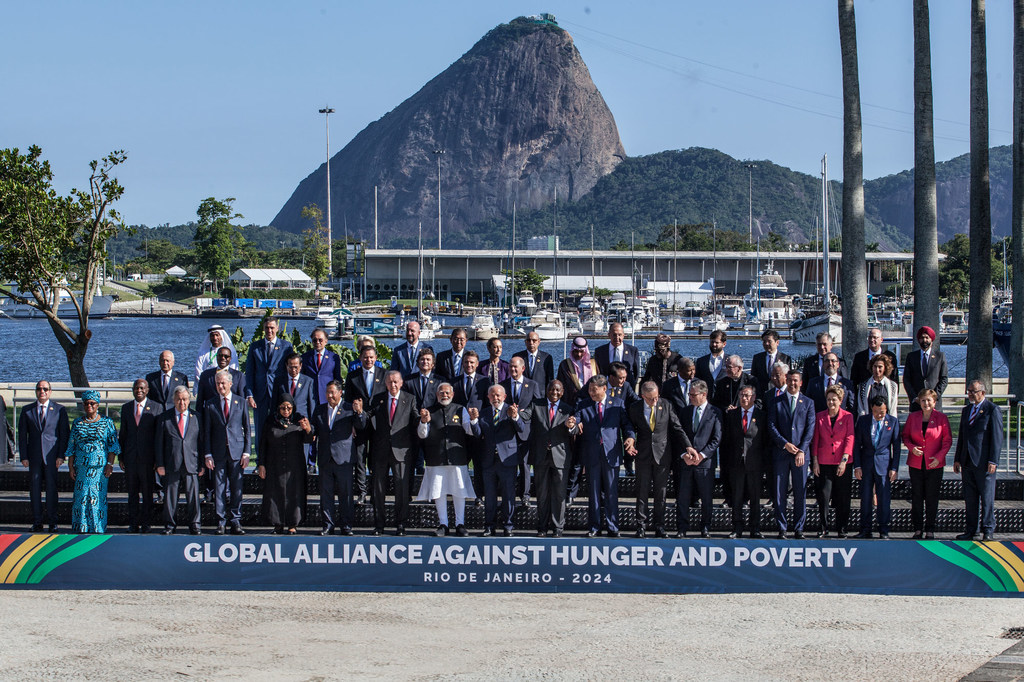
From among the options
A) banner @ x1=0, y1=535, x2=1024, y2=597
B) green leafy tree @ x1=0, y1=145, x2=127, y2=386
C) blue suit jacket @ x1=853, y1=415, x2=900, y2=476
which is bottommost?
banner @ x1=0, y1=535, x2=1024, y2=597

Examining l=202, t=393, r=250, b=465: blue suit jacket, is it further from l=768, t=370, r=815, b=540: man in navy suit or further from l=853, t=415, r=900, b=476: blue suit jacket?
l=853, t=415, r=900, b=476: blue suit jacket

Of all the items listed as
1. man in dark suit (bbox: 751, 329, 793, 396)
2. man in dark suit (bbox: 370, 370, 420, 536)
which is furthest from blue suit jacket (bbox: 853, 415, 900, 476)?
man in dark suit (bbox: 370, 370, 420, 536)

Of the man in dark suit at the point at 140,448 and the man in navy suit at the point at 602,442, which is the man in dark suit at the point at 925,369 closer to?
the man in navy suit at the point at 602,442

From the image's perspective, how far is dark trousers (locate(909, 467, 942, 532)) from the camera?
11617 millimetres

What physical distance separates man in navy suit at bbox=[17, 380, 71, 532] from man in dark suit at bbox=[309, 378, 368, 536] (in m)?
2.89

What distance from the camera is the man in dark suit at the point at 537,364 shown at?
1270 cm

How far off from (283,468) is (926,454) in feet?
23.3

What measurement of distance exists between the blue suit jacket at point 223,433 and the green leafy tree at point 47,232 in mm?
8915

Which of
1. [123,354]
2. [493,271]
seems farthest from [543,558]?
[493,271]

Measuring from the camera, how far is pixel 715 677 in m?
7.92

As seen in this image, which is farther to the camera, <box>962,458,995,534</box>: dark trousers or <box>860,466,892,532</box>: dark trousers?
<box>860,466,892,532</box>: dark trousers

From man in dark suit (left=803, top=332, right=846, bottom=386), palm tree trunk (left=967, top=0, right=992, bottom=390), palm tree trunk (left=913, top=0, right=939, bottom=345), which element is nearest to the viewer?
man in dark suit (left=803, top=332, right=846, bottom=386)

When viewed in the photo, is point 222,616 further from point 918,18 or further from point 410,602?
point 918,18

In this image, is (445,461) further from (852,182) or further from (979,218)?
(979,218)
